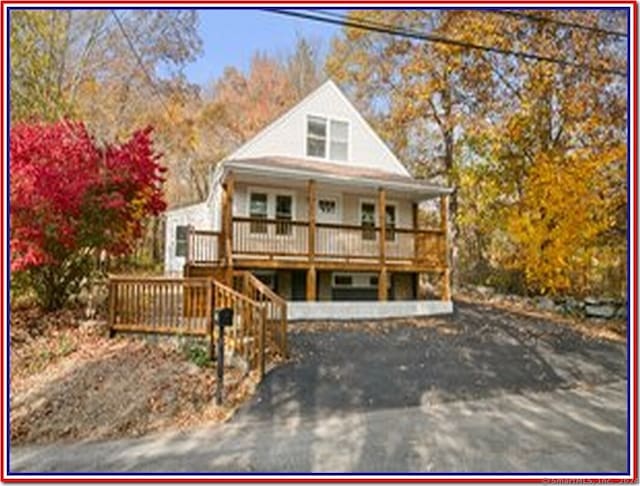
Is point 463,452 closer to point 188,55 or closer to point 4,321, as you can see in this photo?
point 4,321

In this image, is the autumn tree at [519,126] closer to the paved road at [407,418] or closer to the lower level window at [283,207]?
the paved road at [407,418]

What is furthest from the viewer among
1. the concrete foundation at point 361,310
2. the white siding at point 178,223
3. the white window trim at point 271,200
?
the white siding at point 178,223

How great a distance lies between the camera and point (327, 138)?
52.2 feet

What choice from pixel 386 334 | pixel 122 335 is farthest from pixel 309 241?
pixel 122 335

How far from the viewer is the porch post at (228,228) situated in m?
12.1

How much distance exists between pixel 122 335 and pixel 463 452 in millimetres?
6303

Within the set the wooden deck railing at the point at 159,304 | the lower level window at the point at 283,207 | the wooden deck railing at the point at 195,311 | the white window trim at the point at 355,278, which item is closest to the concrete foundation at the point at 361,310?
the white window trim at the point at 355,278

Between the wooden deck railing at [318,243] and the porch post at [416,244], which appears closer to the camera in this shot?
the wooden deck railing at [318,243]

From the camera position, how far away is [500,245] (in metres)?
21.4

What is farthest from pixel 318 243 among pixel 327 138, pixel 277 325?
pixel 277 325

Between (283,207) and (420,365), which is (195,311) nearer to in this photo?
(420,365)

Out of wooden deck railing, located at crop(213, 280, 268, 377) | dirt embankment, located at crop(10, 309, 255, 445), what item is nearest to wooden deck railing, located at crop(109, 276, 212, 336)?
dirt embankment, located at crop(10, 309, 255, 445)

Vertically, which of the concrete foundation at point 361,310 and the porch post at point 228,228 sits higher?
the porch post at point 228,228

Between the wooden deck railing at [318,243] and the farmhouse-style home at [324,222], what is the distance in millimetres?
28
